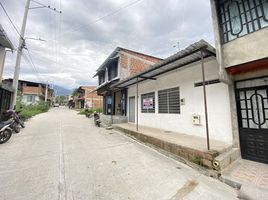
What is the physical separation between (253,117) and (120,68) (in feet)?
30.3

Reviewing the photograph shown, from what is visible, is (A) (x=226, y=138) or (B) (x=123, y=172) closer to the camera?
(B) (x=123, y=172)

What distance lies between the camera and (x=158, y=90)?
8094 millimetres

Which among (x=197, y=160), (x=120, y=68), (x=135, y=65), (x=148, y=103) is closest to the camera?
(x=197, y=160)

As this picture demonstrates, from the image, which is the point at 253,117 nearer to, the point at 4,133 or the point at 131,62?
the point at 4,133

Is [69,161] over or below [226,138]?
below

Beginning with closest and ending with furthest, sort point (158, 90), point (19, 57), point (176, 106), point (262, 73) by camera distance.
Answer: point (262, 73) < point (176, 106) < point (158, 90) < point (19, 57)

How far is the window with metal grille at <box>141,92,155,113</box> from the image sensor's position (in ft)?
28.1

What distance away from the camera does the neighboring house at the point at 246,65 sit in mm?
3586

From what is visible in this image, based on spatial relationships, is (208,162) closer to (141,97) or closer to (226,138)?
(226,138)

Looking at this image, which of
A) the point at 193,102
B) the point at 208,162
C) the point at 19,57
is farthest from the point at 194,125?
the point at 19,57

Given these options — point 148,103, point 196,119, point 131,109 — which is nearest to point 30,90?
point 131,109

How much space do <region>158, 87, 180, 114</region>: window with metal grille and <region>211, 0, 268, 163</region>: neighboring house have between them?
8.19 ft

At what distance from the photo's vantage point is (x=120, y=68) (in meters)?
11.3

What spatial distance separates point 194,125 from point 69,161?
195 inches
